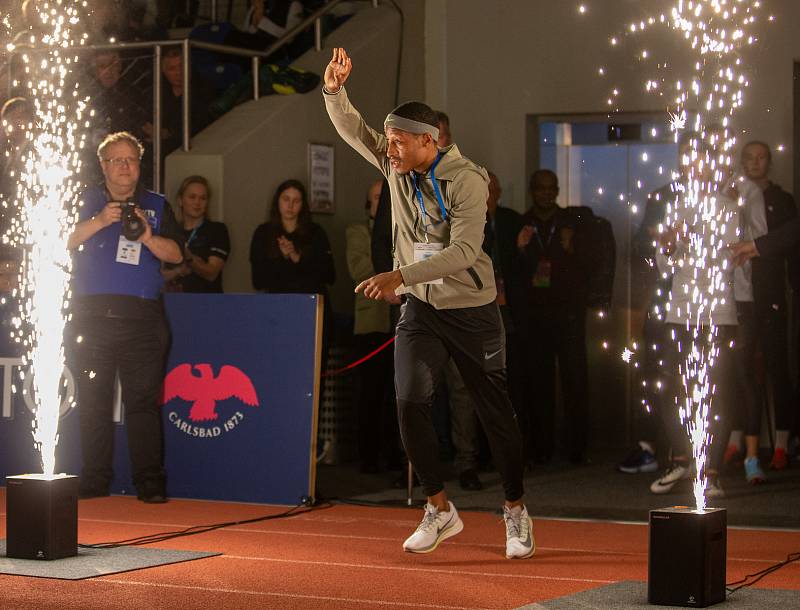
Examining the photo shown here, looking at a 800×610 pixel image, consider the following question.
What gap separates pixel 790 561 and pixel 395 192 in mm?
2422

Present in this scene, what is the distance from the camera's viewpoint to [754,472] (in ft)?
Answer: 29.3

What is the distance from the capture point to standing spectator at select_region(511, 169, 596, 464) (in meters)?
10.1

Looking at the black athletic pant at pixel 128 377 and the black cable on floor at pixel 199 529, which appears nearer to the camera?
the black cable on floor at pixel 199 529

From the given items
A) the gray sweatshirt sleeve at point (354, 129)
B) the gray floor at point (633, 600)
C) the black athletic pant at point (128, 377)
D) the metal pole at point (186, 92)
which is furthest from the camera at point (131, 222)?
the gray floor at point (633, 600)

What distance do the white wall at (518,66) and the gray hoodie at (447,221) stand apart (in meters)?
5.03

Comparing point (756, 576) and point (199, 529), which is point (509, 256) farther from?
point (756, 576)

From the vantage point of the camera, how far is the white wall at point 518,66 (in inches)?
441

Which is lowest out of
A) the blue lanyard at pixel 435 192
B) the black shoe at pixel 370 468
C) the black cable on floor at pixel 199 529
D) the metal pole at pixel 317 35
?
the black cable on floor at pixel 199 529

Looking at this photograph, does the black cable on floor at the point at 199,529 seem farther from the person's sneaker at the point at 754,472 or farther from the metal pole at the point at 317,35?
the metal pole at the point at 317,35

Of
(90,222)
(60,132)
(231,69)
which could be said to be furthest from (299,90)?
(90,222)

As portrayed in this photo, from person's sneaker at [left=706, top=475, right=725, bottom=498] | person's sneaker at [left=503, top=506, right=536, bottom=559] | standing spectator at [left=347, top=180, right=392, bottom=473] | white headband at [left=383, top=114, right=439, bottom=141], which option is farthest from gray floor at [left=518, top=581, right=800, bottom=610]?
standing spectator at [left=347, top=180, right=392, bottom=473]

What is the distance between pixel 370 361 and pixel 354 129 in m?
3.34

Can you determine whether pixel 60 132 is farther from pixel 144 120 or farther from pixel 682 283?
pixel 682 283

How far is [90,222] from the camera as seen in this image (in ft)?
27.0
